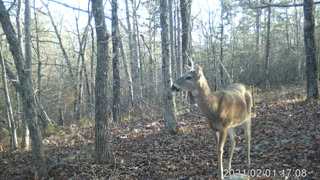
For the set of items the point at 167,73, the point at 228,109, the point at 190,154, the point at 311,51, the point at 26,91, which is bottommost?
the point at 190,154

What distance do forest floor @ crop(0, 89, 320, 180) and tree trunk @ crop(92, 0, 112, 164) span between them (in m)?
0.37

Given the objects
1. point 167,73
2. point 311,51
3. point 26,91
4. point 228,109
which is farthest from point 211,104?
point 311,51

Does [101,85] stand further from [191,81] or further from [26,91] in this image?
[191,81]

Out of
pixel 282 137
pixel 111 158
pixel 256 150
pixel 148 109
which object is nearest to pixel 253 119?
pixel 282 137

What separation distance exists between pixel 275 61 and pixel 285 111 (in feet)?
59.3

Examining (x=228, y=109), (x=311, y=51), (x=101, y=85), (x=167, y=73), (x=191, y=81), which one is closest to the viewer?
(x=191, y=81)

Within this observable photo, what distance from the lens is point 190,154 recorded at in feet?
25.5

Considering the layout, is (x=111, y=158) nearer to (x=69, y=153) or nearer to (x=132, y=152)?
(x=132, y=152)

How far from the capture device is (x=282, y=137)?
802 centimetres

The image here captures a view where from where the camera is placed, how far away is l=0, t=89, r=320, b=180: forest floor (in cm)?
603

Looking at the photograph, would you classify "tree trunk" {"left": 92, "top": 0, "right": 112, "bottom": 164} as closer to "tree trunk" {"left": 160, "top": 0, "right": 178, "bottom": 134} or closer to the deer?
the deer

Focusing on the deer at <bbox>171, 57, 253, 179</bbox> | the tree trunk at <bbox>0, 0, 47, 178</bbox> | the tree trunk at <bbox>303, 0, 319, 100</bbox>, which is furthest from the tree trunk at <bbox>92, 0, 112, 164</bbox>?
the tree trunk at <bbox>303, 0, 319, 100</bbox>

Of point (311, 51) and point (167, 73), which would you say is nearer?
point (167, 73)

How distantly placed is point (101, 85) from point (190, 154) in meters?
3.05
